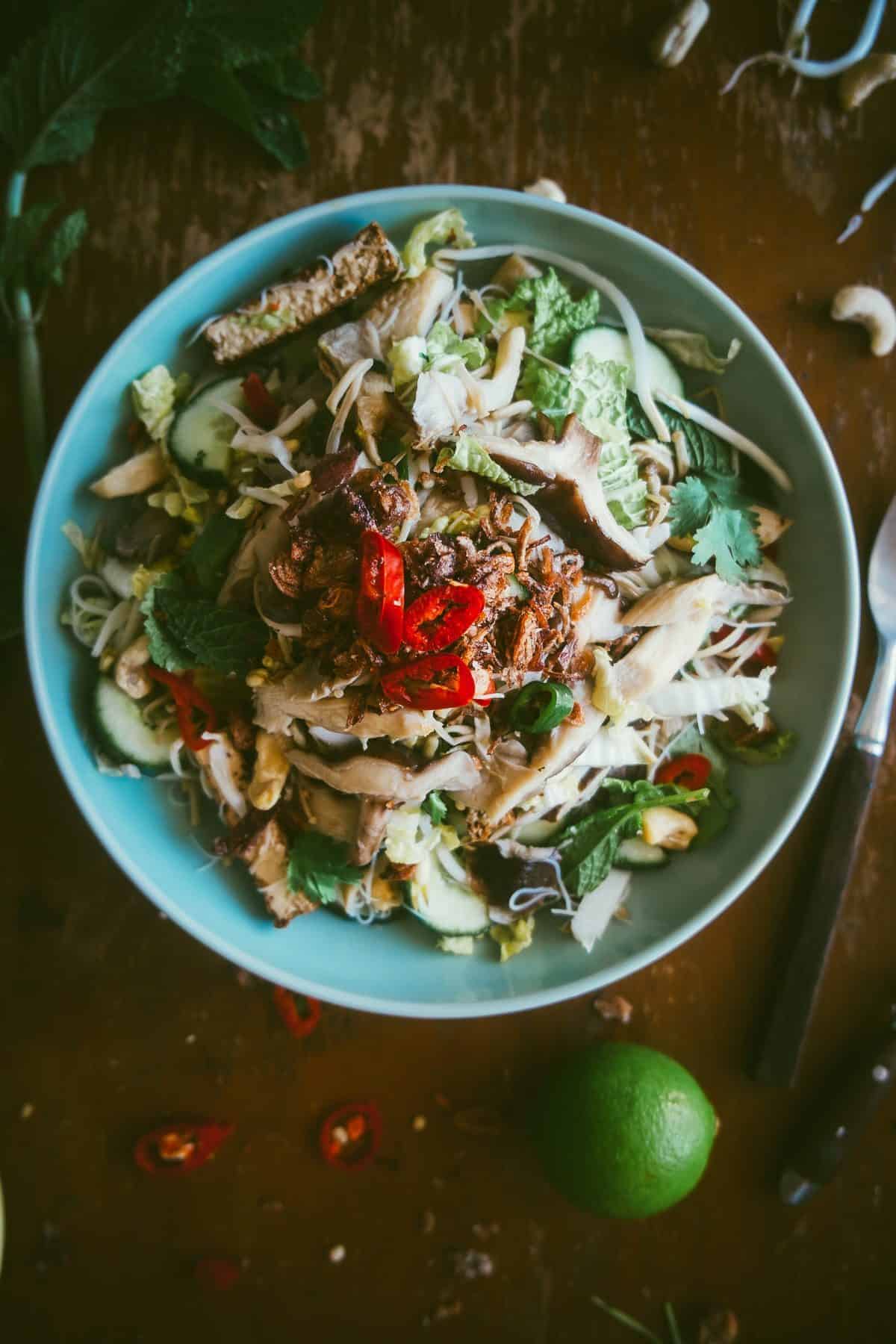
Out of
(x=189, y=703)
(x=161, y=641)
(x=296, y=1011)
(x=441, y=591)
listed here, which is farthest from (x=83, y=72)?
(x=296, y=1011)

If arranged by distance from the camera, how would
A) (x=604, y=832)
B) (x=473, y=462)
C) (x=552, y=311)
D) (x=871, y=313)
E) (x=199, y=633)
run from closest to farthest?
(x=473, y=462), (x=199, y=633), (x=552, y=311), (x=604, y=832), (x=871, y=313)

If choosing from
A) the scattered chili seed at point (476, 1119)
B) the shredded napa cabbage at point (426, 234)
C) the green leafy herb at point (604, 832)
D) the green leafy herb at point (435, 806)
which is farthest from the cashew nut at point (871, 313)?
the scattered chili seed at point (476, 1119)

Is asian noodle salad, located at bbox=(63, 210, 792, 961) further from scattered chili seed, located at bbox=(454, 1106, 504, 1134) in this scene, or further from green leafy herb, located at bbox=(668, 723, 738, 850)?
scattered chili seed, located at bbox=(454, 1106, 504, 1134)

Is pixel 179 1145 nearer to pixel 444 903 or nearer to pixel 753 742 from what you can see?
pixel 444 903

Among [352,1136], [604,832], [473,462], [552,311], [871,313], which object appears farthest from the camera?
[352,1136]

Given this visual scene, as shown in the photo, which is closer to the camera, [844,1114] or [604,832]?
[604,832]

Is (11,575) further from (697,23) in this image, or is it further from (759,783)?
(697,23)

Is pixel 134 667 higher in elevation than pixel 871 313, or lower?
lower

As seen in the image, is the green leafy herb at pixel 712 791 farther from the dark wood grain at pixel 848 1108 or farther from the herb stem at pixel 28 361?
the herb stem at pixel 28 361
